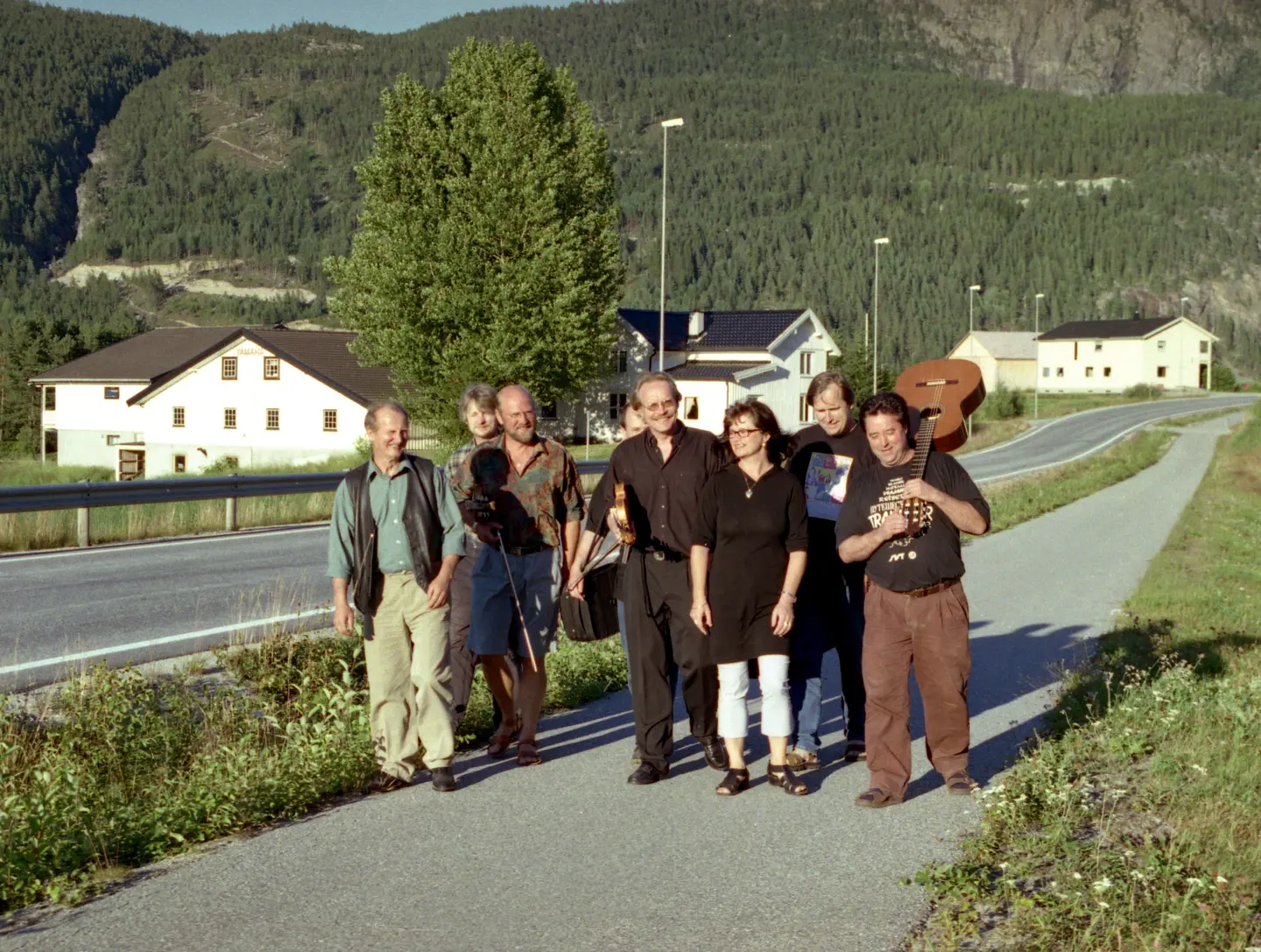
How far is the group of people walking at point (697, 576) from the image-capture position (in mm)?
6461

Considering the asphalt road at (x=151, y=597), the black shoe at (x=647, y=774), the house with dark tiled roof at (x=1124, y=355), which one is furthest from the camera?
the house with dark tiled roof at (x=1124, y=355)

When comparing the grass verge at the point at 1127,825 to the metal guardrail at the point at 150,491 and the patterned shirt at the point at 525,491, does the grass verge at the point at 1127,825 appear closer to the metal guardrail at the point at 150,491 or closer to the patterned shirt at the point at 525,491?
the patterned shirt at the point at 525,491

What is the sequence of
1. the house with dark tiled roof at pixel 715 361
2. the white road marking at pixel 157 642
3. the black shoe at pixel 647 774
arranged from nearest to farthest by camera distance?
the black shoe at pixel 647 774 → the white road marking at pixel 157 642 → the house with dark tiled roof at pixel 715 361

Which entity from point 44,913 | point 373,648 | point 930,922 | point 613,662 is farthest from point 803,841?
point 613,662

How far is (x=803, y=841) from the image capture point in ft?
18.8

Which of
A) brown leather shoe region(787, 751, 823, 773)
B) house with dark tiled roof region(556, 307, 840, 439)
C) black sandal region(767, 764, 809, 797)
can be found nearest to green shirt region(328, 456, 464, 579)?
black sandal region(767, 764, 809, 797)

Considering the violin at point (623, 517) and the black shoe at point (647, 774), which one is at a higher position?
the violin at point (623, 517)

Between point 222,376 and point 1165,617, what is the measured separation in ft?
197

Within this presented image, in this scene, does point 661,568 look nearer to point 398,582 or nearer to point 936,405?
point 398,582

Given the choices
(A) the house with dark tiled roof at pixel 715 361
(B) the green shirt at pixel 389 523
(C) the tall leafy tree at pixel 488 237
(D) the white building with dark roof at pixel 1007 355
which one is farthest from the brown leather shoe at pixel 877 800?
(D) the white building with dark roof at pixel 1007 355

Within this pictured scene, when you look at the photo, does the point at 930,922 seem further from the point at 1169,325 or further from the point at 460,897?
the point at 1169,325

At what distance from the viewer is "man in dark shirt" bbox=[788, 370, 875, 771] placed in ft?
23.6

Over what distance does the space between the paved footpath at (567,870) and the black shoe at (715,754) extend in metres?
0.06

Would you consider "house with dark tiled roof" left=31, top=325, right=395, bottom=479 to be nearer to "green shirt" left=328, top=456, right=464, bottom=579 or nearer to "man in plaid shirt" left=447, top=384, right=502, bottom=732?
"man in plaid shirt" left=447, top=384, right=502, bottom=732
